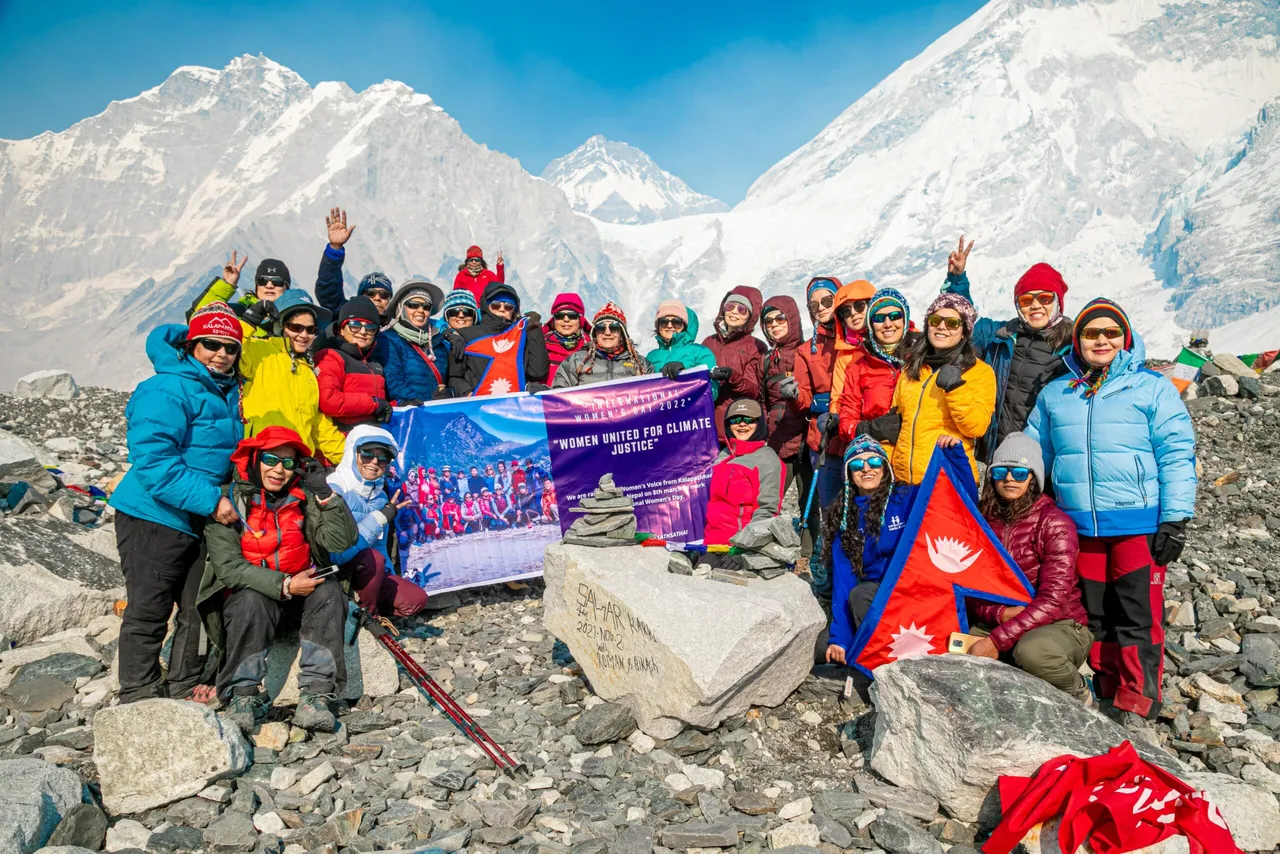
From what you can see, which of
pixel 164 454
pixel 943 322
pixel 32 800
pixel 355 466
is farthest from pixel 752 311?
pixel 32 800

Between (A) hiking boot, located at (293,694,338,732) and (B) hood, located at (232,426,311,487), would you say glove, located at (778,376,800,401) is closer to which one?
(B) hood, located at (232,426,311,487)

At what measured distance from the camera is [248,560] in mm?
5578

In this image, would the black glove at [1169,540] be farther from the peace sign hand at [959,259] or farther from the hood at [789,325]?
the hood at [789,325]

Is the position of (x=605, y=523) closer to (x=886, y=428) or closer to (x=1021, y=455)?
(x=886, y=428)

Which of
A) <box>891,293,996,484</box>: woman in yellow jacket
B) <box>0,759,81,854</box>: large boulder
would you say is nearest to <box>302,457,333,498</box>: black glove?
<box>0,759,81,854</box>: large boulder

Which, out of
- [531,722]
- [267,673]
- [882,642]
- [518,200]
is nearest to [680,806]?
[531,722]

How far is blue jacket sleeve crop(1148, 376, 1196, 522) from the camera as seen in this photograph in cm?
529

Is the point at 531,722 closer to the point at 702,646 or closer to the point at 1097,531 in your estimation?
the point at 702,646

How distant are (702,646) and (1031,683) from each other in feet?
6.38

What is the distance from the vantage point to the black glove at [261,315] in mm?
6582

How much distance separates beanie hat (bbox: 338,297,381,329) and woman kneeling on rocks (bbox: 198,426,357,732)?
2142 millimetres

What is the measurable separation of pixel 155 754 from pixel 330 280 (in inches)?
235

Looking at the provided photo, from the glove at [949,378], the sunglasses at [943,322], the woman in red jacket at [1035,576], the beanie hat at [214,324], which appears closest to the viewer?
the woman in red jacket at [1035,576]

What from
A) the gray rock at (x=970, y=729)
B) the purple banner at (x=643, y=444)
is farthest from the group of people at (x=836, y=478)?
the purple banner at (x=643, y=444)
